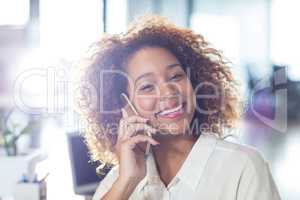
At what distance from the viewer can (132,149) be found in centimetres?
96

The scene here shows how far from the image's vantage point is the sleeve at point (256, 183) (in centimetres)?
88

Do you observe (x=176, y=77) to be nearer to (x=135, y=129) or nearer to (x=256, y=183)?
(x=135, y=129)

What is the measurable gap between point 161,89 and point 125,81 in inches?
4.2

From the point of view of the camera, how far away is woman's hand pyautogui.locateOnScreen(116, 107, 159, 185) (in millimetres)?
954

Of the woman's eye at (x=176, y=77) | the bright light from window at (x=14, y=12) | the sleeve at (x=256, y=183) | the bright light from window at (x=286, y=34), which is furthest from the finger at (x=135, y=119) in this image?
the bright light from window at (x=286, y=34)

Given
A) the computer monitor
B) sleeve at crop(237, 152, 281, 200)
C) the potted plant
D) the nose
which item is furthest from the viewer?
the potted plant

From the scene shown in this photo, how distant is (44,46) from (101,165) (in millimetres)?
541

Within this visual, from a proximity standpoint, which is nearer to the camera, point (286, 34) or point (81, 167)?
point (81, 167)

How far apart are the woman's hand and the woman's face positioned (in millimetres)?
68

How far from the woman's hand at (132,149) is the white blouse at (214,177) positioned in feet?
0.12

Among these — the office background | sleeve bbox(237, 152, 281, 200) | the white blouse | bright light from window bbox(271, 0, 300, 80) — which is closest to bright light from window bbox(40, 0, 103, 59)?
the office background

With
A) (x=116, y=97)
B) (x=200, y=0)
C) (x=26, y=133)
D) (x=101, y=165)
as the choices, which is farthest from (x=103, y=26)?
(x=200, y=0)

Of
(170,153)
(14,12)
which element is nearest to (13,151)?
(14,12)

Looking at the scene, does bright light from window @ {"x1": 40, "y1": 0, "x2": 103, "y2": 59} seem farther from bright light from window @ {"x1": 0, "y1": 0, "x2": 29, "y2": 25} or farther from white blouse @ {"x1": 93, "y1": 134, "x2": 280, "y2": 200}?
white blouse @ {"x1": 93, "y1": 134, "x2": 280, "y2": 200}
